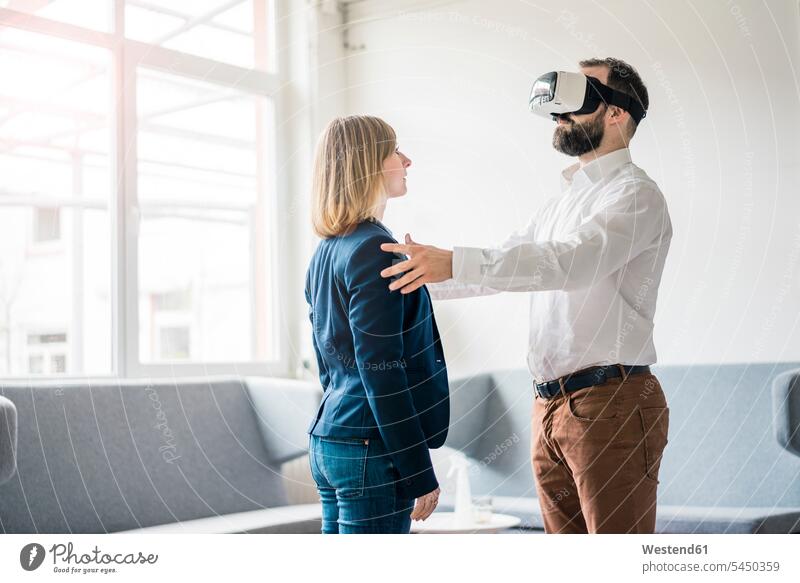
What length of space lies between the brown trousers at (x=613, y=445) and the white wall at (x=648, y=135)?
1062 millimetres

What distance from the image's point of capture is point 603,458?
68.0 inches

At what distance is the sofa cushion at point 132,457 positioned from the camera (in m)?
2.67

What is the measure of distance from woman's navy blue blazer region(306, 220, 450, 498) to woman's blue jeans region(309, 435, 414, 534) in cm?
2

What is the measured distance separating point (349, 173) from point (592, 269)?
0.47 m

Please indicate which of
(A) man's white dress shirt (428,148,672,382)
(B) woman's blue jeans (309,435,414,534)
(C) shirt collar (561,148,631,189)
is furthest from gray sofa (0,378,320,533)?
(C) shirt collar (561,148,631,189)

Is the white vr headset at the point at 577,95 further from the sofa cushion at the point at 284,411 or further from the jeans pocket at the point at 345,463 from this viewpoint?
the sofa cushion at the point at 284,411

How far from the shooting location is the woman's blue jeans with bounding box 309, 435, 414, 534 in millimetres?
1567

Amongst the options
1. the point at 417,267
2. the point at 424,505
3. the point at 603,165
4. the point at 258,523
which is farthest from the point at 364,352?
the point at 258,523

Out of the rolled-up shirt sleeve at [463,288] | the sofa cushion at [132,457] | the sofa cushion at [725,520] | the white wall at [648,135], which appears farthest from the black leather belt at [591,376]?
the sofa cushion at [132,457]

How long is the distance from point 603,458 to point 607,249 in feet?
1.24

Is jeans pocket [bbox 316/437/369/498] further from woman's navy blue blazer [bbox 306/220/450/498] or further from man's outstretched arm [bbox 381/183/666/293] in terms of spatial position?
man's outstretched arm [bbox 381/183/666/293]

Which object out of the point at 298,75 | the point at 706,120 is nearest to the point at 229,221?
the point at 298,75
